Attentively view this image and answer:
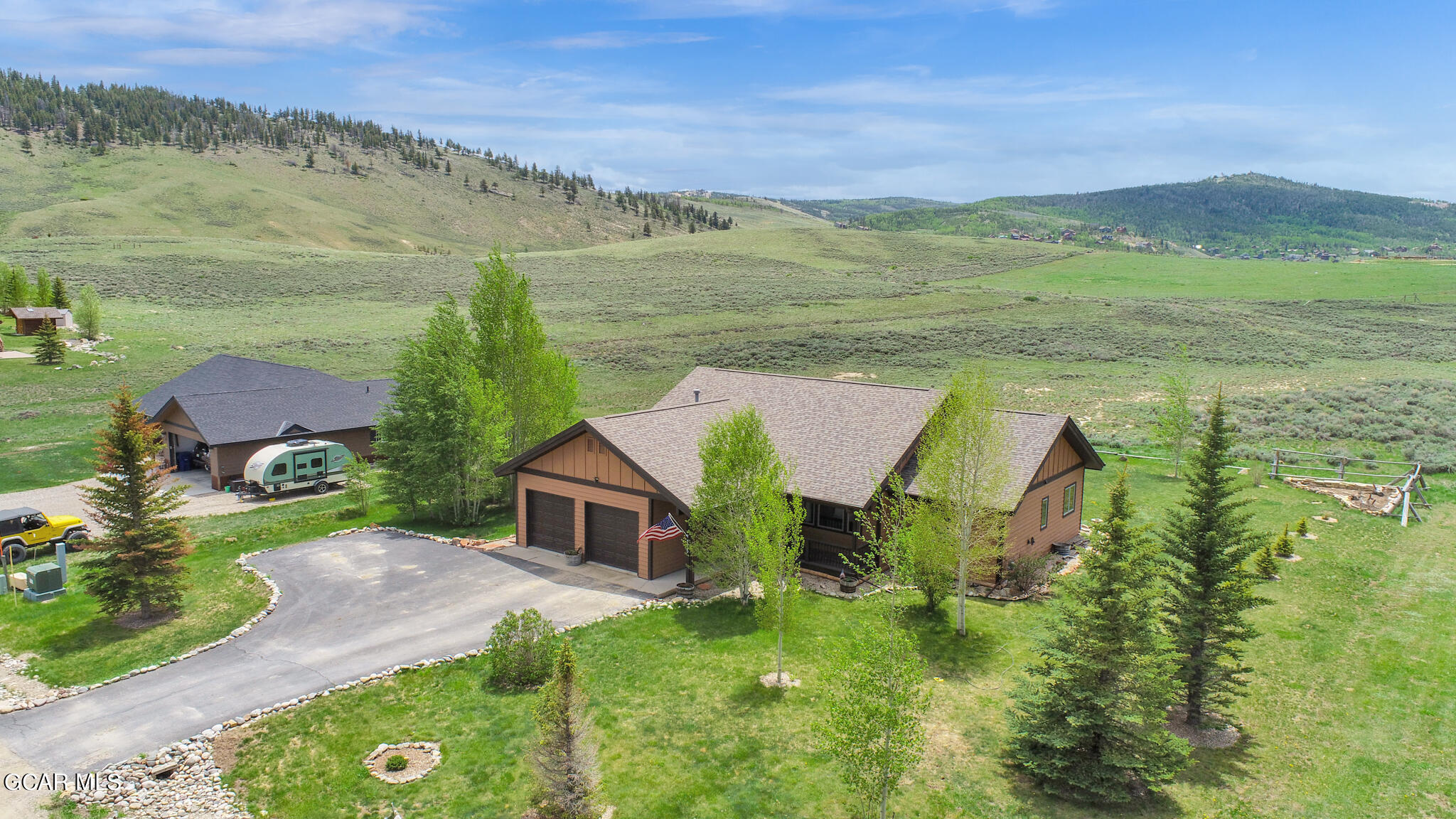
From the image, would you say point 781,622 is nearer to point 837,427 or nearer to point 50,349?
point 837,427

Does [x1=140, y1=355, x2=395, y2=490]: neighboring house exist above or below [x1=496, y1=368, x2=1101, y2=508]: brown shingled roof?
below

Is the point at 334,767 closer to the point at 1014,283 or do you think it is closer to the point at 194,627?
the point at 194,627

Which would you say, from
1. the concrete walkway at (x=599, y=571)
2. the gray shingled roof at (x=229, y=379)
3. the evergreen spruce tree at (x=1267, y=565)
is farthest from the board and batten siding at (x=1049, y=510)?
the gray shingled roof at (x=229, y=379)

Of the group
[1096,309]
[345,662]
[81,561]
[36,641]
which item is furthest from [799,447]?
[1096,309]

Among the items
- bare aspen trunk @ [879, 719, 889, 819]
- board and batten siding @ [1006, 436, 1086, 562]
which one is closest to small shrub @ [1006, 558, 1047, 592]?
board and batten siding @ [1006, 436, 1086, 562]

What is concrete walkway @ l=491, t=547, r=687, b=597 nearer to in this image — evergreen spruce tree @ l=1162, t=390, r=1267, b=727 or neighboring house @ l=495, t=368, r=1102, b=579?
neighboring house @ l=495, t=368, r=1102, b=579

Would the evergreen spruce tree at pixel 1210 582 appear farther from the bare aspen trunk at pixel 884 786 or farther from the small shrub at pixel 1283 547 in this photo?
the small shrub at pixel 1283 547

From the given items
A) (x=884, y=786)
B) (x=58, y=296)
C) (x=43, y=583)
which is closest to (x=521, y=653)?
(x=884, y=786)
